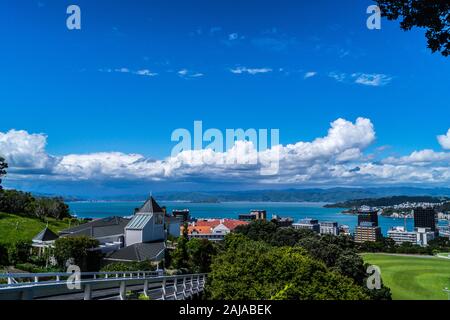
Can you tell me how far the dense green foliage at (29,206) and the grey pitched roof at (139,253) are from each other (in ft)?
122

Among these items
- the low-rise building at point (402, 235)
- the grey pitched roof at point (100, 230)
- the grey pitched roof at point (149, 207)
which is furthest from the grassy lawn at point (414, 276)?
the low-rise building at point (402, 235)

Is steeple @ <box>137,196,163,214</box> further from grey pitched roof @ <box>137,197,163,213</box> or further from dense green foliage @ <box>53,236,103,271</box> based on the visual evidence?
dense green foliage @ <box>53,236,103,271</box>

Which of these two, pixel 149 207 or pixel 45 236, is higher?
pixel 149 207

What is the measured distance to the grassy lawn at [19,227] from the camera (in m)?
51.5

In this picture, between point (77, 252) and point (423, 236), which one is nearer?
point (77, 252)

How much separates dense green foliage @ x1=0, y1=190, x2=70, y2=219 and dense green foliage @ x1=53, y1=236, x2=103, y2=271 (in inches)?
1465

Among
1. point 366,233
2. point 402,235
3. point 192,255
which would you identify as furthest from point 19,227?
point 402,235

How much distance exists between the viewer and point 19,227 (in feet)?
189

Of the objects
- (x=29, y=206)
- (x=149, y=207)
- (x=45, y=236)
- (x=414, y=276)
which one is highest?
(x=29, y=206)

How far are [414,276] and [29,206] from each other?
2623 inches

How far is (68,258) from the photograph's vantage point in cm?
3631

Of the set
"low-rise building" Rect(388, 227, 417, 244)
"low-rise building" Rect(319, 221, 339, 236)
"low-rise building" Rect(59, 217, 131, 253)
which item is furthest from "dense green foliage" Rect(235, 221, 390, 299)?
"low-rise building" Rect(388, 227, 417, 244)

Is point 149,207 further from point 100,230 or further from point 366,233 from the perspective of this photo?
point 366,233

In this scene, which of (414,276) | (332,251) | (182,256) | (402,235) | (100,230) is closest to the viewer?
(182,256)
